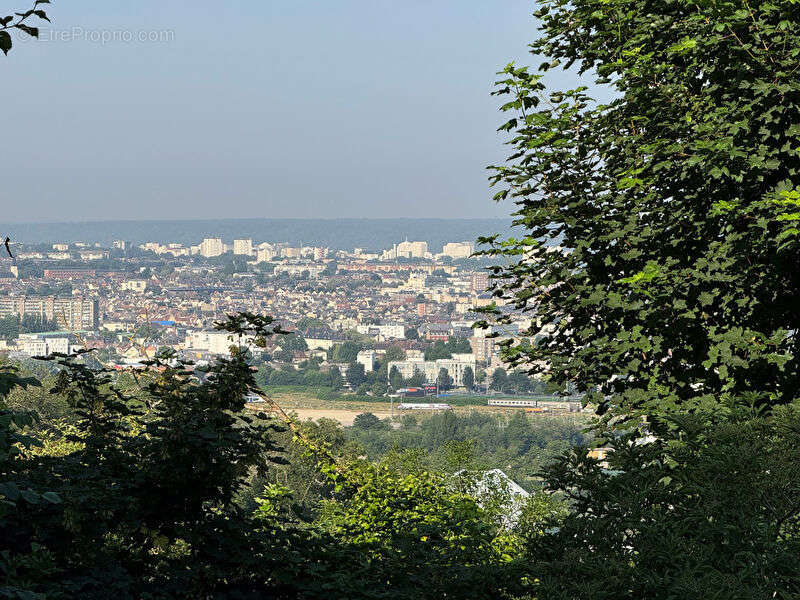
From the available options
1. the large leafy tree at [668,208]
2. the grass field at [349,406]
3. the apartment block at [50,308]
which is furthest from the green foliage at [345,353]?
the large leafy tree at [668,208]

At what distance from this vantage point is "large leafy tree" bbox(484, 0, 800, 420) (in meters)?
5.03

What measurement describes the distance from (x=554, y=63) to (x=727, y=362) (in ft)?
11.7

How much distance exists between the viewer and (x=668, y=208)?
232 inches

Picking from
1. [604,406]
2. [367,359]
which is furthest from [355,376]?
[604,406]

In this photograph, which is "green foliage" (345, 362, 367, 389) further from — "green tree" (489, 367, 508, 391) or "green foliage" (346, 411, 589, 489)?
"green foliage" (346, 411, 589, 489)

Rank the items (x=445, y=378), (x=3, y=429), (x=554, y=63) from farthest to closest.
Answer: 1. (x=445, y=378)
2. (x=554, y=63)
3. (x=3, y=429)

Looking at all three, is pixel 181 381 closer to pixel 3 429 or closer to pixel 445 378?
pixel 3 429

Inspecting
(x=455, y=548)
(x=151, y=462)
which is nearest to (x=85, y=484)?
(x=151, y=462)

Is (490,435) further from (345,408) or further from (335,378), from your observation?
(335,378)

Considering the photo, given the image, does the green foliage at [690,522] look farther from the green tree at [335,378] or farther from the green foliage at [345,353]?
the green foliage at [345,353]

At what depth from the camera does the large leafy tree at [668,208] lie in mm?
5027

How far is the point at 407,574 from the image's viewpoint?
15.6 feet

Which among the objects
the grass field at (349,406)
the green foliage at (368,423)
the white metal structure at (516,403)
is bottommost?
the white metal structure at (516,403)

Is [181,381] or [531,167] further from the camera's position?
[531,167]
